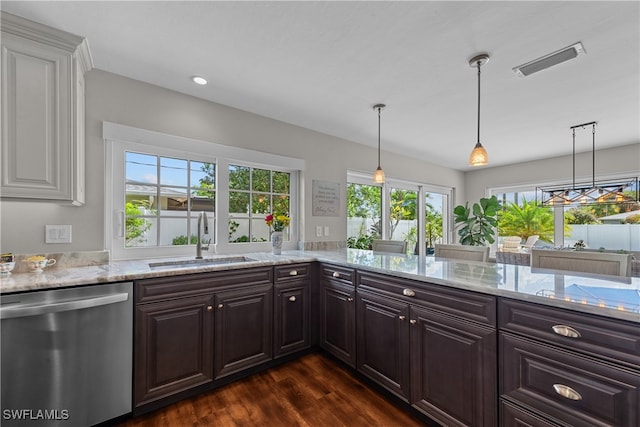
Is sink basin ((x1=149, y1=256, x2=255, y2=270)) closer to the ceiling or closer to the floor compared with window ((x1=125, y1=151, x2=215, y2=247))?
closer to the floor

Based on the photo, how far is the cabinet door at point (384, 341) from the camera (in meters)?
1.74

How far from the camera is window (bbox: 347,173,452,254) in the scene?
4.05m

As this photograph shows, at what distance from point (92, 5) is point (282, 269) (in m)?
2.02

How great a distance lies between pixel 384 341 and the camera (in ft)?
6.18

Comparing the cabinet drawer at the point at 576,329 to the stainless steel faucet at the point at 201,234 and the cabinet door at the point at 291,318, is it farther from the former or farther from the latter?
the stainless steel faucet at the point at 201,234

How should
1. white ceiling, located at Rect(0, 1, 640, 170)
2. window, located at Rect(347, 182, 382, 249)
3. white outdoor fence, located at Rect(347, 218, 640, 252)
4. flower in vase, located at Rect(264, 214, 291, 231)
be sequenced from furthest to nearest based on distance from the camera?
white outdoor fence, located at Rect(347, 218, 640, 252) → window, located at Rect(347, 182, 382, 249) → flower in vase, located at Rect(264, 214, 291, 231) → white ceiling, located at Rect(0, 1, 640, 170)

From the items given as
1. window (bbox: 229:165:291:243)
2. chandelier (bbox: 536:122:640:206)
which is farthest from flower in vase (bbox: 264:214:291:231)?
chandelier (bbox: 536:122:640:206)

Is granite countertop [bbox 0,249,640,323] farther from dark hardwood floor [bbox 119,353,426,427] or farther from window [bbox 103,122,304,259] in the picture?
dark hardwood floor [bbox 119,353,426,427]

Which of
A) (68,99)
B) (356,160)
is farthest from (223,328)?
(356,160)

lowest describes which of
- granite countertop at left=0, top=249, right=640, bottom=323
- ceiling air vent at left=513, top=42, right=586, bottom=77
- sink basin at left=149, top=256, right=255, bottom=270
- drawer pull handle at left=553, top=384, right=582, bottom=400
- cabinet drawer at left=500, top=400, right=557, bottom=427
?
cabinet drawer at left=500, top=400, right=557, bottom=427

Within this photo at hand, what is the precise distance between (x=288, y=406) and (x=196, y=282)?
1.03m

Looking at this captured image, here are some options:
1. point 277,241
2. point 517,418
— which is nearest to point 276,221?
point 277,241

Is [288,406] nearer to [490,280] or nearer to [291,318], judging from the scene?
[291,318]

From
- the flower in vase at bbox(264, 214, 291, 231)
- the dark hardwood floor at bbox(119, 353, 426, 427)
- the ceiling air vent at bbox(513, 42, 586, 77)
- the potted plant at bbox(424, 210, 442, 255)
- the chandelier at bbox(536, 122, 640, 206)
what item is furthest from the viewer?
the potted plant at bbox(424, 210, 442, 255)
